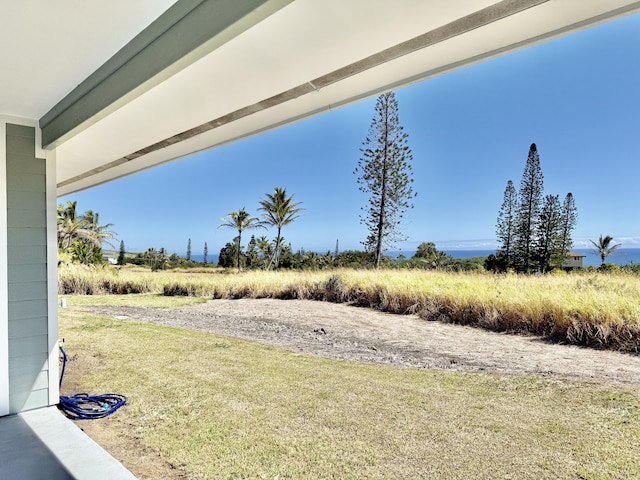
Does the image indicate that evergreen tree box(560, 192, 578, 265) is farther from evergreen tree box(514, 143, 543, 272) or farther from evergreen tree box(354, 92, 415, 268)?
evergreen tree box(354, 92, 415, 268)

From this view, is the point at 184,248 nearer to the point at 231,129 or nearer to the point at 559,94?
the point at 559,94

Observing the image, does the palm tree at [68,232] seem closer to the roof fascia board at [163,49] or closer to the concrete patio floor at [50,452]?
the concrete patio floor at [50,452]

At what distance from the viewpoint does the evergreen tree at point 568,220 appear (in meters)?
12.7

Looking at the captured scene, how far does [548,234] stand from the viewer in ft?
40.7

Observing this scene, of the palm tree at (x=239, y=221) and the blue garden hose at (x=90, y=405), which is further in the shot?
the palm tree at (x=239, y=221)

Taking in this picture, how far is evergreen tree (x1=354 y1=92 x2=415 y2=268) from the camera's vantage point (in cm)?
1045

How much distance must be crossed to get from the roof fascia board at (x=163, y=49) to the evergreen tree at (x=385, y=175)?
9.54 m

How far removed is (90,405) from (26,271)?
101 cm

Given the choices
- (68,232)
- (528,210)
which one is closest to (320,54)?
(68,232)

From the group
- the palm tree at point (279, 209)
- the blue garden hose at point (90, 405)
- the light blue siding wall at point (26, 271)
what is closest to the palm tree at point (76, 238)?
the palm tree at point (279, 209)

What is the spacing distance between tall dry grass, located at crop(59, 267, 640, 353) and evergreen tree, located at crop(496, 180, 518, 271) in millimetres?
6634

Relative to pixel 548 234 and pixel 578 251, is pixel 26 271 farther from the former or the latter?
pixel 578 251

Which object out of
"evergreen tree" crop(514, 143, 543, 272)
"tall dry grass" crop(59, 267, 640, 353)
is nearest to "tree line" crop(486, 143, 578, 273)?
"evergreen tree" crop(514, 143, 543, 272)

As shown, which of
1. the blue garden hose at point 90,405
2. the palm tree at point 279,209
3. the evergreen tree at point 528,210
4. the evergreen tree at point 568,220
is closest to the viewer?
the blue garden hose at point 90,405
